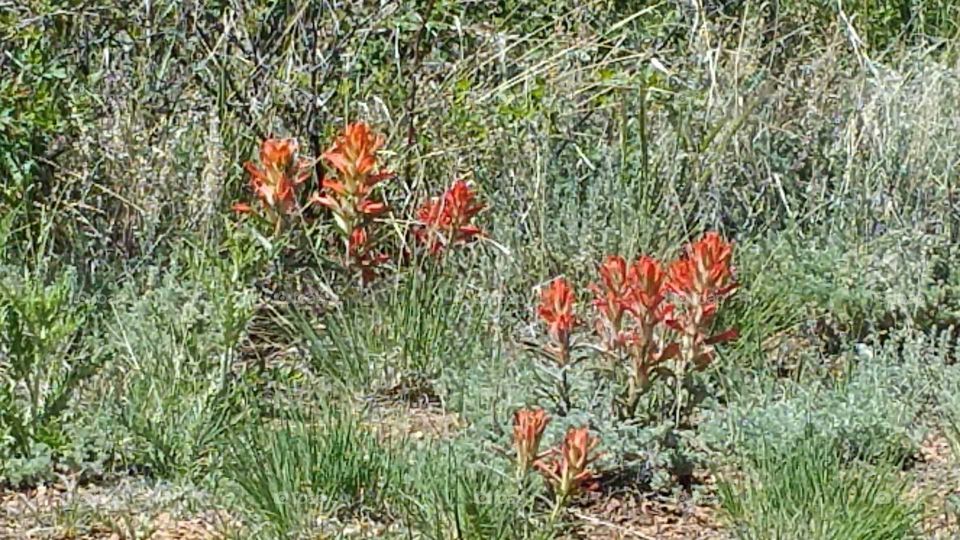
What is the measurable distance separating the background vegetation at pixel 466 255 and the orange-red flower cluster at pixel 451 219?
4.9 inches

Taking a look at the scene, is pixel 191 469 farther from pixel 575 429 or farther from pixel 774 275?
pixel 774 275

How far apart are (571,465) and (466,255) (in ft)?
4.58

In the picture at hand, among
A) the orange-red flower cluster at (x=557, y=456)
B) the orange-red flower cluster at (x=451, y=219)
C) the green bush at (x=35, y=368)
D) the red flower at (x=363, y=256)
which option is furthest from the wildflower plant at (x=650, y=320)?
the green bush at (x=35, y=368)

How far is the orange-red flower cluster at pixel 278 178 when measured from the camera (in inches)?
150

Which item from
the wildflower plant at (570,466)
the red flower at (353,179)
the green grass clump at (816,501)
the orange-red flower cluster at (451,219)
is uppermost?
the red flower at (353,179)

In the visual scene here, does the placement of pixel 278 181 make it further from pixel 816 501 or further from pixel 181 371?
pixel 816 501

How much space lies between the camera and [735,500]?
3.09m

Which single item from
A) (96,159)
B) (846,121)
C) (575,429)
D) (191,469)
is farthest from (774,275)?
(96,159)

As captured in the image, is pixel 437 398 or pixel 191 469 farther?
pixel 437 398

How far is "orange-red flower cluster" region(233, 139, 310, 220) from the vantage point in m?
3.82

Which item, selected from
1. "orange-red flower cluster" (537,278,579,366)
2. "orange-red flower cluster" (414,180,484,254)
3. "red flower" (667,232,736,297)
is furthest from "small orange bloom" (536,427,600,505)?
"orange-red flower cluster" (414,180,484,254)

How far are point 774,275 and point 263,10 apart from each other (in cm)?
188

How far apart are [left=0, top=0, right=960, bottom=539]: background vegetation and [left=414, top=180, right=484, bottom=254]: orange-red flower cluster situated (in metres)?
0.12

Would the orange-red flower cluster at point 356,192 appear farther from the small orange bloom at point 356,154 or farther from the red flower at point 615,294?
the red flower at point 615,294
